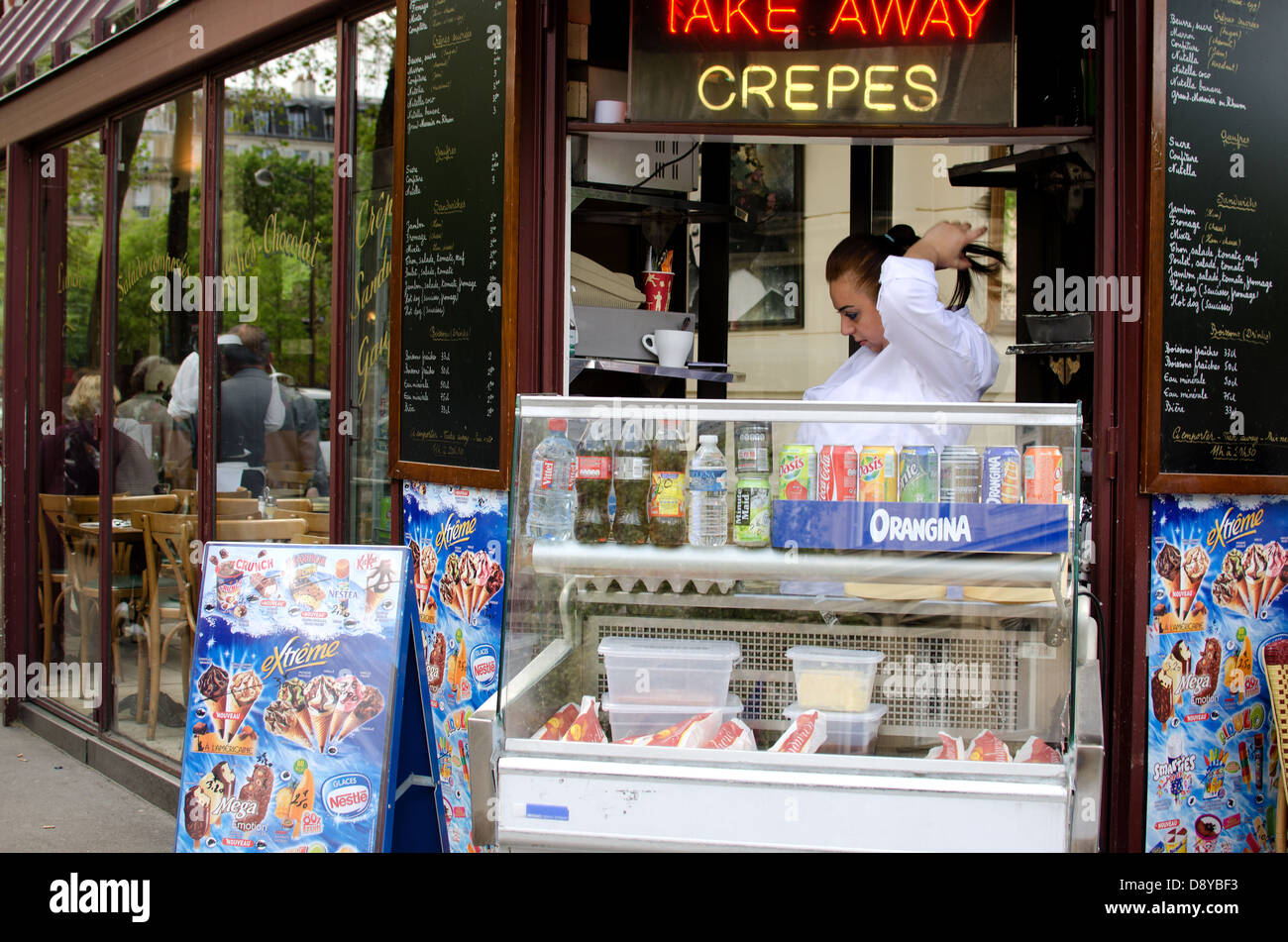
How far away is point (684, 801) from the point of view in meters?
2.51

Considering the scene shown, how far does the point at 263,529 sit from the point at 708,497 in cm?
308

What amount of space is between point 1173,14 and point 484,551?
266 cm

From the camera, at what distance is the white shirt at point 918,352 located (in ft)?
12.3

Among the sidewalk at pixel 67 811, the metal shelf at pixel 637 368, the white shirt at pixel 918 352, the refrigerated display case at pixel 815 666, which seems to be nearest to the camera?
the refrigerated display case at pixel 815 666

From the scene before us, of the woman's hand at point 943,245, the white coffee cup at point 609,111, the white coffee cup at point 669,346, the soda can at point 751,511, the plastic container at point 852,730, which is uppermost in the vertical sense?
the white coffee cup at point 609,111

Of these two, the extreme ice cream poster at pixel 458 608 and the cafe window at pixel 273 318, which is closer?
the extreme ice cream poster at pixel 458 608

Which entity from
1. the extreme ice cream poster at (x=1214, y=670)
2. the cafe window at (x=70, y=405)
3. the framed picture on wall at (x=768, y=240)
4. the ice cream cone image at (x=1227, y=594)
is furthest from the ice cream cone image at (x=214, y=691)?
the framed picture on wall at (x=768, y=240)

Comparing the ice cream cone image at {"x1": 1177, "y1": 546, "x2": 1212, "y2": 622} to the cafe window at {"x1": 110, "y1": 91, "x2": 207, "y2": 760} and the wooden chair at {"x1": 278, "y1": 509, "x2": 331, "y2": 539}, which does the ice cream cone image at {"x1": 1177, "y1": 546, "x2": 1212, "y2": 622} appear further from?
the cafe window at {"x1": 110, "y1": 91, "x2": 207, "y2": 760}

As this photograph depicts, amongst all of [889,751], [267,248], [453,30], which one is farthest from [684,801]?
[267,248]

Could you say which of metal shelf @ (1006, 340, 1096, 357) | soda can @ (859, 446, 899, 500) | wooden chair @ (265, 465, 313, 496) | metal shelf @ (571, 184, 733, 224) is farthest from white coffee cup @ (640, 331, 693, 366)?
soda can @ (859, 446, 899, 500)

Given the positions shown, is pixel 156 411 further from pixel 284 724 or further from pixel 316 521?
pixel 284 724

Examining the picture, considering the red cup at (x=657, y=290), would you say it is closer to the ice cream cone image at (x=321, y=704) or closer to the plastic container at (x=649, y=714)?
the ice cream cone image at (x=321, y=704)

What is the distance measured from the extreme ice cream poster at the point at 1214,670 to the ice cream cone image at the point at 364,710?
220 cm

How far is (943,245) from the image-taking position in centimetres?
386
